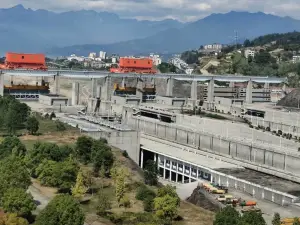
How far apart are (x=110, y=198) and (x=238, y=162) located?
20061 millimetres

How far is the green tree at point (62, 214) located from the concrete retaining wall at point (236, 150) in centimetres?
2360

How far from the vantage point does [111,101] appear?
3182 inches

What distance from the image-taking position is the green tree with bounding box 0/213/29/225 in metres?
25.0

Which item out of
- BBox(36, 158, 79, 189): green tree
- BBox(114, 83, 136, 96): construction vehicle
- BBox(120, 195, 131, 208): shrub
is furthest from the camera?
BBox(114, 83, 136, 96): construction vehicle

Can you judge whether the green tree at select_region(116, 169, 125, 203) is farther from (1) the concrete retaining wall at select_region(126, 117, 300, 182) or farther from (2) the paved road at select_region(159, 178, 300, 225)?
(1) the concrete retaining wall at select_region(126, 117, 300, 182)

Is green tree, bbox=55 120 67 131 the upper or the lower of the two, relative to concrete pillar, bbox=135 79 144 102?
lower

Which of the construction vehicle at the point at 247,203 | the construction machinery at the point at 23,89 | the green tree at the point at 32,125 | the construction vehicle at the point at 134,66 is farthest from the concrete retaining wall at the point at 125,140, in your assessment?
the construction vehicle at the point at 134,66

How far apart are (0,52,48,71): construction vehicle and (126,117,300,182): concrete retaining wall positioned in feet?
83.2

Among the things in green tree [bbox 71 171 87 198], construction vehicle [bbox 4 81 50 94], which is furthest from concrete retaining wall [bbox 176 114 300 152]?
green tree [bbox 71 171 87 198]

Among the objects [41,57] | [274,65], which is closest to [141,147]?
[41,57]

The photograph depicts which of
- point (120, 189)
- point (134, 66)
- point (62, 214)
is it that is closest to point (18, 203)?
point (62, 214)

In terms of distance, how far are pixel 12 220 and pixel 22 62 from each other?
61833mm

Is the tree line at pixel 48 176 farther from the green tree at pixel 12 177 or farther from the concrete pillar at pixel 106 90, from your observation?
the concrete pillar at pixel 106 90

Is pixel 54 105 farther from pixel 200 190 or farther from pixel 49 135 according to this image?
pixel 200 190
